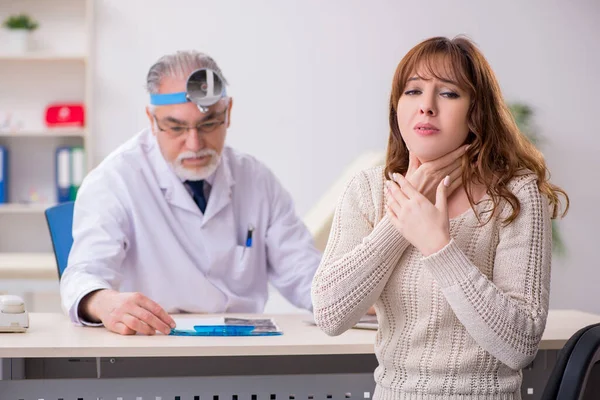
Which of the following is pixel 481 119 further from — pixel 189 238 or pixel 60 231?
pixel 60 231

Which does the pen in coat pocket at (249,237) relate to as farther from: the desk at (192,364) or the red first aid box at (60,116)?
the red first aid box at (60,116)

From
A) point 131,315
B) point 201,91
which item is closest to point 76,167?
point 201,91

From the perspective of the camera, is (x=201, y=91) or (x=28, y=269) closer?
(x=201, y=91)

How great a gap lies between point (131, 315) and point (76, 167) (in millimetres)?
3372

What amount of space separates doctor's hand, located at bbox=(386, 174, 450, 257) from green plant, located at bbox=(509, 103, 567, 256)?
4482 mm

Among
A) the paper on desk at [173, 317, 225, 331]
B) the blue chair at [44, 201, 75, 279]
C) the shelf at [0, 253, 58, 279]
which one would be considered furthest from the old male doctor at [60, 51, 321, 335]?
the shelf at [0, 253, 58, 279]

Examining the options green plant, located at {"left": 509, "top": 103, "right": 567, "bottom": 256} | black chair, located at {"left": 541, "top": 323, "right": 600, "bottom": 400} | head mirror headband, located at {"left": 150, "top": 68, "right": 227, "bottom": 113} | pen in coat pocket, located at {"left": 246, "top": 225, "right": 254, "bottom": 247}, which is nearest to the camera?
black chair, located at {"left": 541, "top": 323, "right": 600, "bottom": 400}

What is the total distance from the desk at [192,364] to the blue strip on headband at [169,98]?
686 mm

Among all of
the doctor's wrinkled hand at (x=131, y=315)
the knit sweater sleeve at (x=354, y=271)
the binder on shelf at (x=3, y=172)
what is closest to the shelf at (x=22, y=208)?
the binder on shelf at (x=3, y=172)

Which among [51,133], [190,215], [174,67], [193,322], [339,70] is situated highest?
[174,67]

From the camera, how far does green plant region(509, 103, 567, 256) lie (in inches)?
227

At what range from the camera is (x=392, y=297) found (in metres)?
1.51

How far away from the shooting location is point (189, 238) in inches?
→ 102

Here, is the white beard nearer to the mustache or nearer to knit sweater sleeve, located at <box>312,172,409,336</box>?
the mustache
